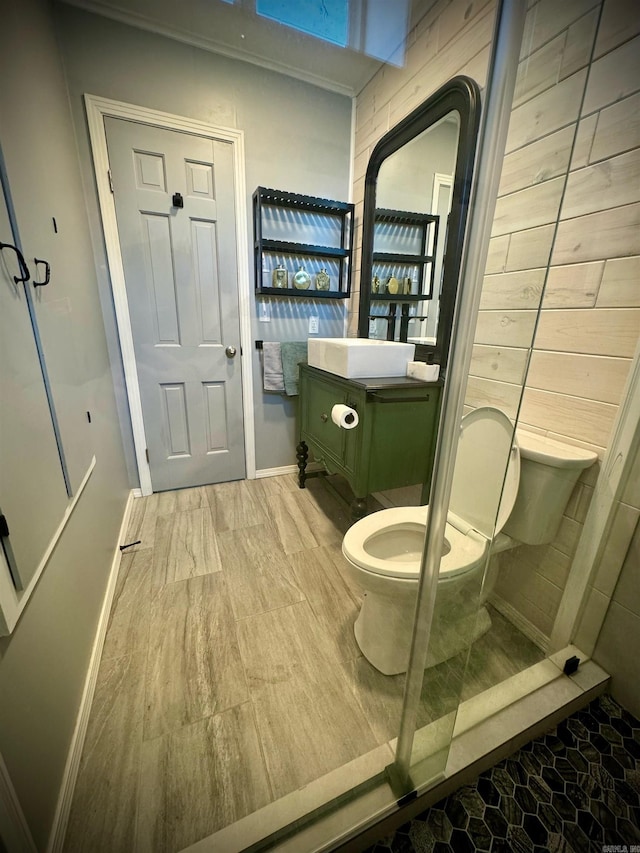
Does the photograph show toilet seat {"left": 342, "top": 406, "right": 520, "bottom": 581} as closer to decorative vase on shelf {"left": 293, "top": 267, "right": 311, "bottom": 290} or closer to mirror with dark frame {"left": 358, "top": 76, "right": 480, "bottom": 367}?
mirror with dark frame {"left": 358, "top": 76, "right": 480, "bottom": 367}

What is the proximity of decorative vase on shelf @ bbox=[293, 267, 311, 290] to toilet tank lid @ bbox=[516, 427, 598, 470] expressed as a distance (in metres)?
1.57

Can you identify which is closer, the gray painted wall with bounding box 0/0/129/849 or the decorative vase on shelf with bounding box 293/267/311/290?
the gray painted wall with bounding box 0/0/129/849

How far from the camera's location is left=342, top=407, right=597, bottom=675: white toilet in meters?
0.72

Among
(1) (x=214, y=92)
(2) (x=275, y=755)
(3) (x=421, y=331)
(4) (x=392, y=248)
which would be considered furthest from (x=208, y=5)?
(2) (x=275, y=755)

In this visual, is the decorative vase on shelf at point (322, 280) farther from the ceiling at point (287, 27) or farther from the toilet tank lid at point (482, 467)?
the toilet tank lid at point (482, 467)

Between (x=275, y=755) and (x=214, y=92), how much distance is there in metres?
2.85

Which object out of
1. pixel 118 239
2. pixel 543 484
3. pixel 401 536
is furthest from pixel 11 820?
pixel 118 239

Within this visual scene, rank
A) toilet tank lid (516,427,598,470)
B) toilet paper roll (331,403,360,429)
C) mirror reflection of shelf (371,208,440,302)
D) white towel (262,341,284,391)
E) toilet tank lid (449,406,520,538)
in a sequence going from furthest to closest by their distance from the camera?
1. white towel (262,341,284,391)
2. mirror reflection of shelf (371,208,440,302)
3. toilet paper roll (331,403,360,429)
4. toilet tank lid (516,427,598,470)
5. toilet tank lid (449,406,520,538)

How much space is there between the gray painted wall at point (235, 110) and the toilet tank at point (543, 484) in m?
1.58

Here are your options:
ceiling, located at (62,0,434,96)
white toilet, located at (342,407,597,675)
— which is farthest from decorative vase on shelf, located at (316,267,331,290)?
white toilet, located at (342,407,597,675)

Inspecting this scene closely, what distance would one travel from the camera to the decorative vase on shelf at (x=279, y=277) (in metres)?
2.05

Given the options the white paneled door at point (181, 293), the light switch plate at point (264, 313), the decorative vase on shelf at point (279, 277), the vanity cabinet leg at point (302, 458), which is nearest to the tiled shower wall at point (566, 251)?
the vanity cabinet leg at point (302, 458)

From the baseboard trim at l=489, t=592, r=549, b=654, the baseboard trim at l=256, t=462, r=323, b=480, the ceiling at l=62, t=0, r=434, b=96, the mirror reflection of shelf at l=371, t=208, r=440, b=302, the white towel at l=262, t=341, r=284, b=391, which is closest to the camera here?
the baseboard trim at l=489, t=592, r=549, b=654

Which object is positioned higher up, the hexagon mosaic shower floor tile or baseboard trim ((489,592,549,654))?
baseboard trim ((489,592,549,654))
